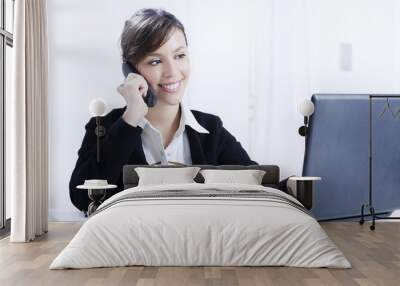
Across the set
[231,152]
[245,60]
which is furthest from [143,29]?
[231,152]

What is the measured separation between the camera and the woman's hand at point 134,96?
23.7ft

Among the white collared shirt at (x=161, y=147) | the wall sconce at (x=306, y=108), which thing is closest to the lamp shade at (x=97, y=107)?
the white collared shirt at (x=161, y=147)

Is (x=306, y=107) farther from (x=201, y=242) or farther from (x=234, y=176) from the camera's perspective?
(x=201, y=242)

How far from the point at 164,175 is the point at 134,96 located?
1.19 meters

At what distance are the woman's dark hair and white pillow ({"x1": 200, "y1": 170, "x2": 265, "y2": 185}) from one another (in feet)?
5.61

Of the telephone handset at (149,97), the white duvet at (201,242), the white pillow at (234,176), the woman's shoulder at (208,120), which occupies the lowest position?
the white duvet at (201,242)

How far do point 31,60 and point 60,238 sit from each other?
6.06 ft

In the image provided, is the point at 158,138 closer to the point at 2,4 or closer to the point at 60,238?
the point at 60,238

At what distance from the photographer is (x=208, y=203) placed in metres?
4.82

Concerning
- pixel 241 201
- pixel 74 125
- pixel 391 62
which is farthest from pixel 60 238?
pixel 391 62

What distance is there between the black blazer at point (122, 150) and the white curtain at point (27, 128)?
873 millimetres

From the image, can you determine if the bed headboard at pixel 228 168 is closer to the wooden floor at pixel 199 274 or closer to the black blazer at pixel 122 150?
→ the black blazer at pixel 122 150

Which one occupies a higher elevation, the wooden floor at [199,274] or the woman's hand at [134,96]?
the woman's hand at [134,96]

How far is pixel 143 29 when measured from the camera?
738cm
